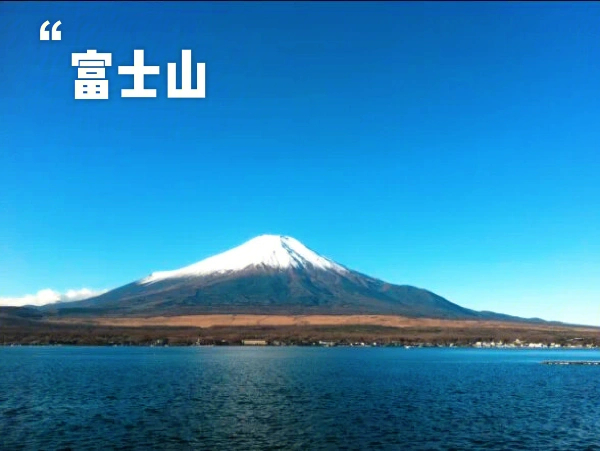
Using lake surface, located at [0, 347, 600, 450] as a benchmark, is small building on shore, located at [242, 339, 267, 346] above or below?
below

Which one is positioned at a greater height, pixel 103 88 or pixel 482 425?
pixel 103 88

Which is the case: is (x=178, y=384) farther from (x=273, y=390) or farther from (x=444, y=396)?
(x=444, y=396)

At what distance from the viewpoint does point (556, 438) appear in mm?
36625

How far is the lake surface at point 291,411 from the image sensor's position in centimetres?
3469

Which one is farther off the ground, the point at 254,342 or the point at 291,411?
the point at 291,411

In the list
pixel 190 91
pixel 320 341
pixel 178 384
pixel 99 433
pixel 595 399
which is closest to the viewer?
pixel 99 433

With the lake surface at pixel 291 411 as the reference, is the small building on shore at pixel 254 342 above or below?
below

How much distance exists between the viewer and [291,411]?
4553cm

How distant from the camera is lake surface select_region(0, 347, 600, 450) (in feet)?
114

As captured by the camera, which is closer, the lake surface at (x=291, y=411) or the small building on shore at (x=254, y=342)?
the lake surface at (x=291, y=411)

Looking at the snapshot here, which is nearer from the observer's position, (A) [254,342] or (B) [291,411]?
(B) [291,411]

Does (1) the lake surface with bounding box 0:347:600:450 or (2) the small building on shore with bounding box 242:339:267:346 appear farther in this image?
(2) the small building on shore with bounding box 242:339:267:346

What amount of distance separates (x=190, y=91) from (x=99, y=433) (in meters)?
22.7

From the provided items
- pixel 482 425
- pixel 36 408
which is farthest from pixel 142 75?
pixel 482 425
